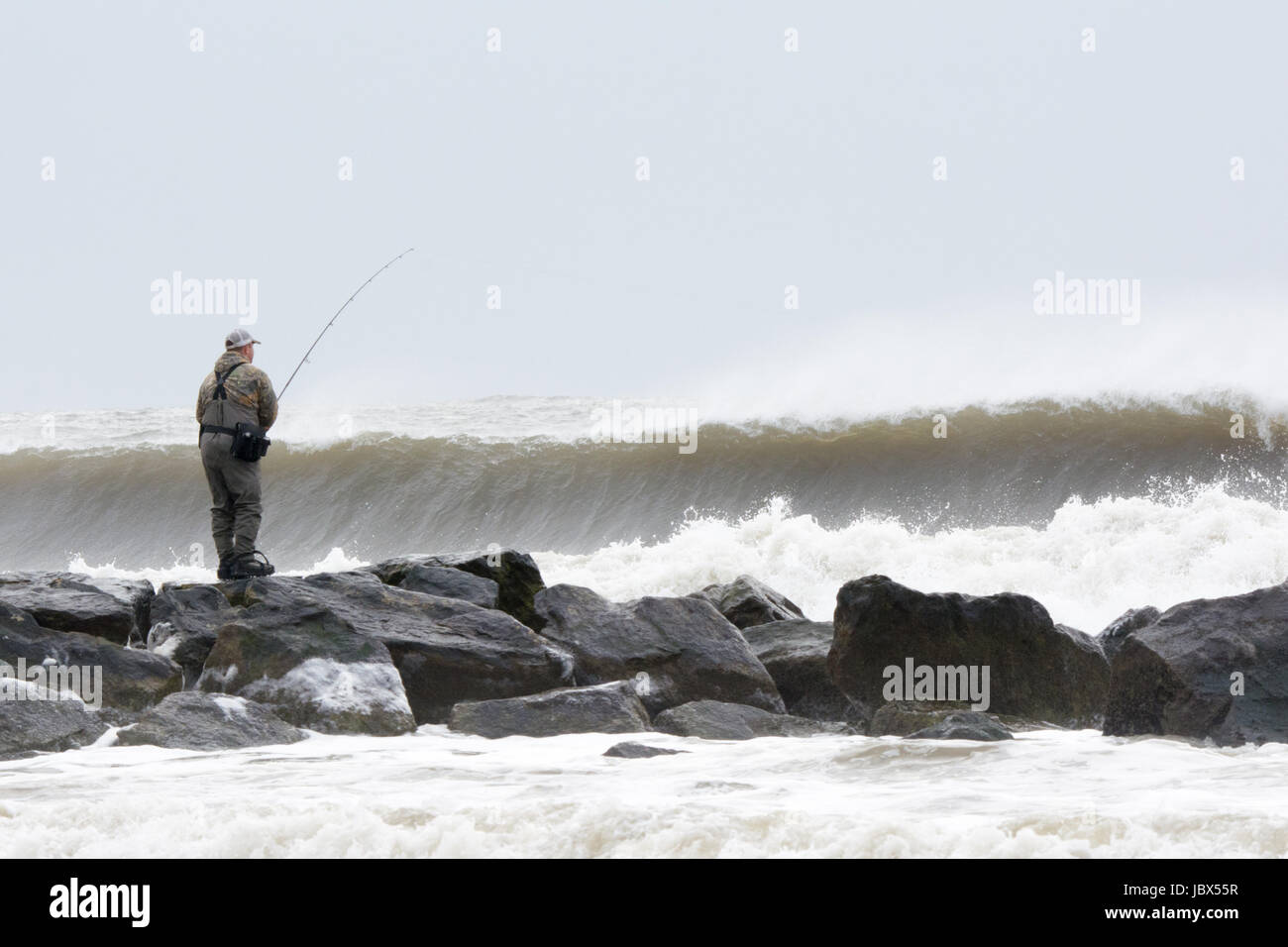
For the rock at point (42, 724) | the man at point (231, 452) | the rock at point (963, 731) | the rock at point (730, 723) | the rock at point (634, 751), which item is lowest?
the rock at point (730, 723)

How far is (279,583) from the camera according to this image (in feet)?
24.7

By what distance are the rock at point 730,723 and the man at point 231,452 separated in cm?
314

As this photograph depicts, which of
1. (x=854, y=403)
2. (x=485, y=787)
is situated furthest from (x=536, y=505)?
(x=485, y=787)

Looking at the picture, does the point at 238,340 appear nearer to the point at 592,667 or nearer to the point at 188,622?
the point at 188,622

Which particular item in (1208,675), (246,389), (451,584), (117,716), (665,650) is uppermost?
(246,389)

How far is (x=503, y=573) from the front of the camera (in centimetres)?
854

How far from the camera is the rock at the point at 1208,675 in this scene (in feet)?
18.6

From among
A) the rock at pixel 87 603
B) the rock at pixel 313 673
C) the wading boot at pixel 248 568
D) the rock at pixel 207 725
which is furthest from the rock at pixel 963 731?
the rock at pixel 87 603

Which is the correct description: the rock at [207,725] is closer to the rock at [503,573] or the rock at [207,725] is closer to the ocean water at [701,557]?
the ocean water at [701,557]

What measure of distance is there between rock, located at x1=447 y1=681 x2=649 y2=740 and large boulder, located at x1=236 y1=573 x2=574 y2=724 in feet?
1.02

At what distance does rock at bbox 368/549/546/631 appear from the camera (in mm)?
8414

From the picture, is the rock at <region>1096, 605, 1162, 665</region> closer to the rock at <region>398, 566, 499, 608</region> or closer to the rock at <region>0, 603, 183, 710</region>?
the rock at <region>398, 566, 499, 608</region>

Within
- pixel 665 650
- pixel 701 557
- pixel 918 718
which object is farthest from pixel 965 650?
pixel 701 557

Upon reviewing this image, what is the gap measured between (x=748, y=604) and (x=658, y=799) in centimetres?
417
